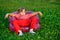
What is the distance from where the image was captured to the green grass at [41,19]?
21.4ft

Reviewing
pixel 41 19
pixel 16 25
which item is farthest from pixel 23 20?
pixel 41 19

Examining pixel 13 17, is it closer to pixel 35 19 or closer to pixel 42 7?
pixel 35 19

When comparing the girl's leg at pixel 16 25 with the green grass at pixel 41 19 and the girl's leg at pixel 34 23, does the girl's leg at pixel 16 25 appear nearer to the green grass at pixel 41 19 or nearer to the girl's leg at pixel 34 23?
the green grass at pixel 41 19

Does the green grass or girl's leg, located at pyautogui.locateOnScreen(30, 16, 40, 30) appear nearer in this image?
the green grass

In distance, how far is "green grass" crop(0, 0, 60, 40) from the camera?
6520mm

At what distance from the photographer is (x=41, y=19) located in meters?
7.53

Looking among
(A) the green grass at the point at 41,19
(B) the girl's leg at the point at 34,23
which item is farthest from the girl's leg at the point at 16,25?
(B) the girl's leg at the point at 34,23

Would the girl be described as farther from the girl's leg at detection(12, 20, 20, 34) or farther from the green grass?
the green grass

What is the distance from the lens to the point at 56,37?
21.5ft

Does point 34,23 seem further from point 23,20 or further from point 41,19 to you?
point 41,19

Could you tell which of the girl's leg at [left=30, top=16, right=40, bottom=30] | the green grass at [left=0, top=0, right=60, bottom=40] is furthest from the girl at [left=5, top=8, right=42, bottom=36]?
the green grass at [left=0, top=0, right=60, bottom=40]

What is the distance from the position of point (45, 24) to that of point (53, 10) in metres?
1.03

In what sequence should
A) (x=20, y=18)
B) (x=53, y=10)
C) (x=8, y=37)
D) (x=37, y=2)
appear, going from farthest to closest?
1. (x=37, y=2)
2. (x=53, y=10)
3. (x=20, y=18)
4. (x=8, y=37)

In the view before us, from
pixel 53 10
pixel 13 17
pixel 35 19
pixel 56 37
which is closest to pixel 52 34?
pixel 56 37
